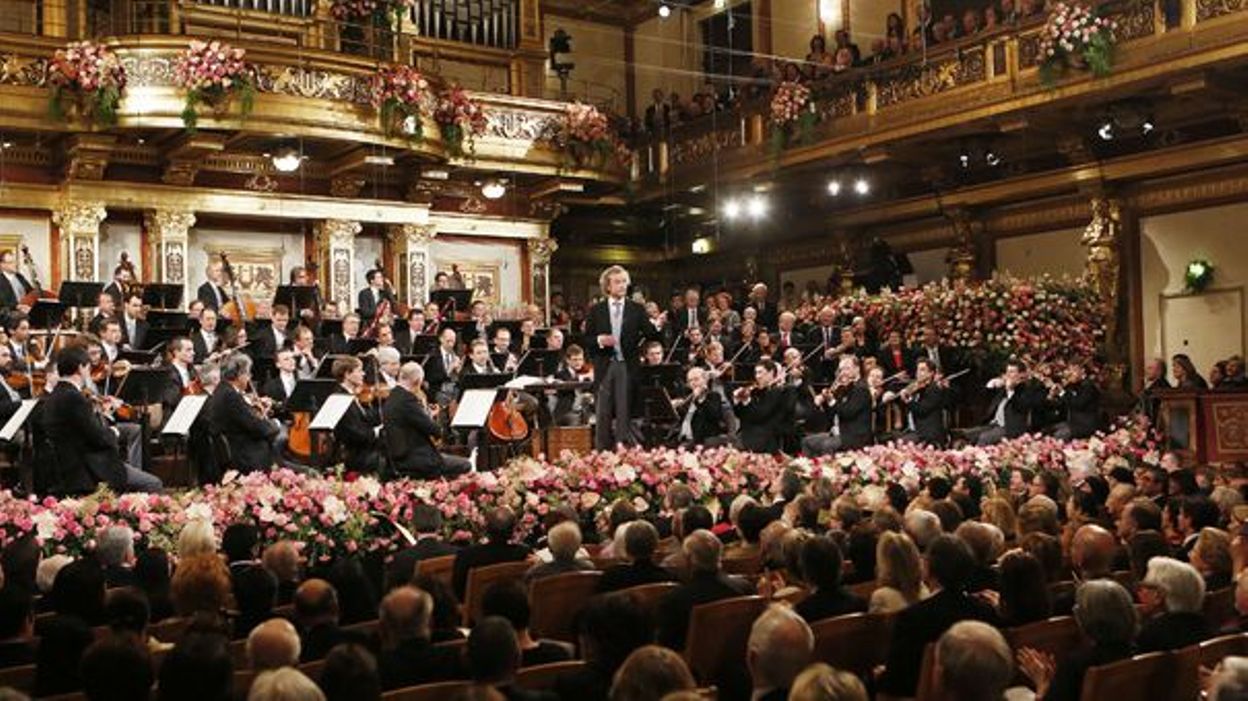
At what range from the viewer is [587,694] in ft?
12.2

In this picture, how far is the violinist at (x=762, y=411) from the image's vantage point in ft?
39.8

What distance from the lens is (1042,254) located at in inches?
673

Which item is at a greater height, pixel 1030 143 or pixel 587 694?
pixel 1030 143

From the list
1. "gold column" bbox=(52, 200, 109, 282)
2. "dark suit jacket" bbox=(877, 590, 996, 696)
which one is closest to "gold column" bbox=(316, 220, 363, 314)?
"gold column" bbox=(52, 200, 109, 282)

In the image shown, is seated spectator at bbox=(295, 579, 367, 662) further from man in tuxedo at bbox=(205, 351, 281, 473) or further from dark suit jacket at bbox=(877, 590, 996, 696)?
man in tuxedo at bbox=(205, 351, 281, 473)

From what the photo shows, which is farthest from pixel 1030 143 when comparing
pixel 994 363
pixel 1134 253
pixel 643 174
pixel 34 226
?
pixel 34 226

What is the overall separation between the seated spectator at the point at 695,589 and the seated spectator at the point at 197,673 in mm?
1739

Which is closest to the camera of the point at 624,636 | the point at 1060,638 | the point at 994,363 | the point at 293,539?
the point at 624,636

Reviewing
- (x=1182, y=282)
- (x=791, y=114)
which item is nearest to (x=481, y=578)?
(x=791, y=114)

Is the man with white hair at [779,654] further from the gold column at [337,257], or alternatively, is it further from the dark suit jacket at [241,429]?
the gold column at [337,257]

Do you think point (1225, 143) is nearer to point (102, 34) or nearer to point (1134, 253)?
point (1134, 253)

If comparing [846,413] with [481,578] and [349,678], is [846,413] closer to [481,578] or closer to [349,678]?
[481,578]

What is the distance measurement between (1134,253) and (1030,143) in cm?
174

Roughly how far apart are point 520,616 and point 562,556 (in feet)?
4.31
